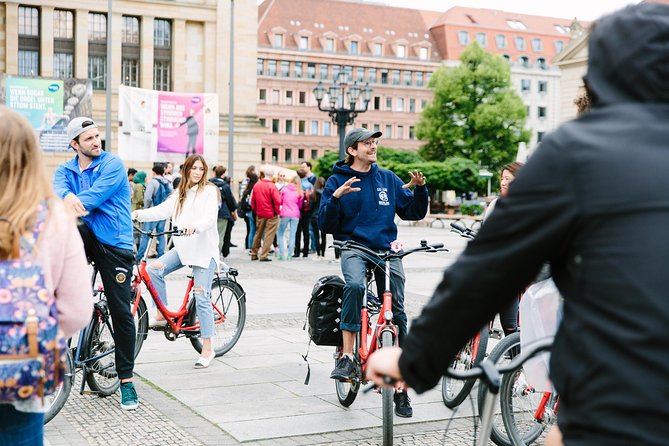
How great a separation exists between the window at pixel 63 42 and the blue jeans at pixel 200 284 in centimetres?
4396

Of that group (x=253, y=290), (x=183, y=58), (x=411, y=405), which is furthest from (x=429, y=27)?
(x=411, y=405)

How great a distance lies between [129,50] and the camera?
50.0 metres

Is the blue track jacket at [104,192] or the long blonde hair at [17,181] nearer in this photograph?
the long blonde hair at [17,181]

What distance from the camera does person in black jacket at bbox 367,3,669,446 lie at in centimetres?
182

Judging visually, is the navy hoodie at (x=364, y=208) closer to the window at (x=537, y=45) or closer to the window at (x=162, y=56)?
the window at (x=162, y=56)

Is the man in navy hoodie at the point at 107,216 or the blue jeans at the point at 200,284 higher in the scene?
the man in navy hoodie at the point at 107,216

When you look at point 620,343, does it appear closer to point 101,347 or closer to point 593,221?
point 593,221

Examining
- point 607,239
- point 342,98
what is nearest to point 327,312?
point 607,239

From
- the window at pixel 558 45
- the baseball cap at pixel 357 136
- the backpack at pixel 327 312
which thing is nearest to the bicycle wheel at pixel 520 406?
the backpack at pixel 327 312

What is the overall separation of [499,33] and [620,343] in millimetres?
113986

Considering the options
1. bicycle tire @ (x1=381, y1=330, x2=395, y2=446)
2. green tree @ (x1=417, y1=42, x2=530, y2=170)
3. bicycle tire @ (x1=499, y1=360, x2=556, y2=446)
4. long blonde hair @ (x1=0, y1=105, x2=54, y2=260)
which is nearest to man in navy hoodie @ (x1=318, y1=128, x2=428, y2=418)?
bicycle tire @ (x1=381, y1=330, x2=395, y2=446)

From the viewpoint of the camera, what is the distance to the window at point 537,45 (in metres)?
113

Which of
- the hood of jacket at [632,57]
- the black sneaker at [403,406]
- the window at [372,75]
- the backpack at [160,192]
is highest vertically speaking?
the window at [372,75]

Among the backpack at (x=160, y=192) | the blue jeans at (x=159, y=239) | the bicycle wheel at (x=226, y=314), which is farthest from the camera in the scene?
the blue jeans at (x=159, y=239)
